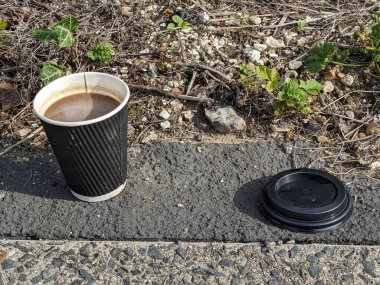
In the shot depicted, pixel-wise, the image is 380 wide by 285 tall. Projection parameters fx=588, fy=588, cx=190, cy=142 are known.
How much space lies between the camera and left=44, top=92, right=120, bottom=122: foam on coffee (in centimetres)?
287

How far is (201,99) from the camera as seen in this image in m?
3.52

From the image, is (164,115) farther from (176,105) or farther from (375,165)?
(375,165)

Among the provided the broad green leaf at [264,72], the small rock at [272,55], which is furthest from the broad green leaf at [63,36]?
the small rock at [272,55]

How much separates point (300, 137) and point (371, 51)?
714 mm

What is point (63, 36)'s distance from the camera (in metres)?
3.32

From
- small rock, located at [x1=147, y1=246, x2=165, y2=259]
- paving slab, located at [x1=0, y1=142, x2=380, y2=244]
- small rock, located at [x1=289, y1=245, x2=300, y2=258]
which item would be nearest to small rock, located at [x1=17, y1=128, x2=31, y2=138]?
paving slab, located at [x1=0, y1=142, x2=380, y2=244]

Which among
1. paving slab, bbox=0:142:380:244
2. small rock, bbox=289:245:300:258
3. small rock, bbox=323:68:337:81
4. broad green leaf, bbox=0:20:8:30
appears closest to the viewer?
small rock, bbox=289:245:300:258

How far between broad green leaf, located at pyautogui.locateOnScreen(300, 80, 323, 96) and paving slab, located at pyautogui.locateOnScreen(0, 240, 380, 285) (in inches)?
39.4

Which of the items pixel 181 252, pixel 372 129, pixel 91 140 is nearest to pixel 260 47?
pixel 372 129

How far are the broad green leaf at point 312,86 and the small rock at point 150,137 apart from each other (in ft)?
2.96

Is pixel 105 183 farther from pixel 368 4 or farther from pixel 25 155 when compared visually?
pixel 368 4

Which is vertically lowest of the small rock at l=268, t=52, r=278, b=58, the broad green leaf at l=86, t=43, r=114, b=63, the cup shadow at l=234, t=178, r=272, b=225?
the cup shadow at l=234, t=178, r=272, b=225

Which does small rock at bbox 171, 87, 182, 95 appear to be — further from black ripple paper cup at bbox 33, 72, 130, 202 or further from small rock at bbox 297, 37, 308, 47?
small rock at bbox 297, 37, 308, 47

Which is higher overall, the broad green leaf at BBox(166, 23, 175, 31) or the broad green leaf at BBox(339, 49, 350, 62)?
the broad green leaf at BBox(166, 23, 175, 31)
